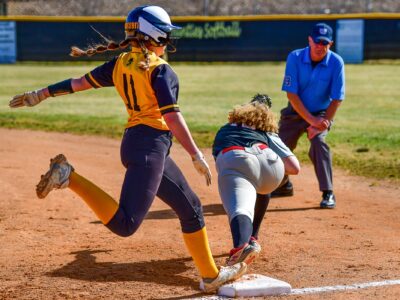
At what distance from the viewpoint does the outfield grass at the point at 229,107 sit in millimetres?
13023

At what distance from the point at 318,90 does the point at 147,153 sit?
411 cm

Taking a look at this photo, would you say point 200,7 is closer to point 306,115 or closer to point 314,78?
point 314,78

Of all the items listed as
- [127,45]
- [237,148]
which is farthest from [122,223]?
[237,148]

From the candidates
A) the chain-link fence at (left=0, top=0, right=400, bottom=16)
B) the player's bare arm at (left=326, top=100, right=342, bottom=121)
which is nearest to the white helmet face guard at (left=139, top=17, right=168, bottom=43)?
the player's bare arm at (left=326, top=100, right=342, bottom=121)

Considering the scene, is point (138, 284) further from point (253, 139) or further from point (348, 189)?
point (348, 189)

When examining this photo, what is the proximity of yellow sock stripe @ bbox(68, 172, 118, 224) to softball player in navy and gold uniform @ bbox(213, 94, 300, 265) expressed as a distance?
1012 millimetres

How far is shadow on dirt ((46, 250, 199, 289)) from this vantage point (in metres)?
6.45

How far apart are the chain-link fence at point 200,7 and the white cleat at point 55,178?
32.2 m

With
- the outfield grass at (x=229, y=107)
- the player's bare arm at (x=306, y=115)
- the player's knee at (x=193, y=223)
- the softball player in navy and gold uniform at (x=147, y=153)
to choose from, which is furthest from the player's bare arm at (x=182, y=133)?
the outfield grass at (x=229, y=107)

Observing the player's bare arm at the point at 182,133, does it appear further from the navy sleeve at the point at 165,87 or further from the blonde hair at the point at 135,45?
the blonde hair at the point at 135,45

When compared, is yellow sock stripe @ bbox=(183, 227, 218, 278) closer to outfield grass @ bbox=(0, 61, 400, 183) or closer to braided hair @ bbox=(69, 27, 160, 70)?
braided hair @ bbox=(69, 27, 160, 70)

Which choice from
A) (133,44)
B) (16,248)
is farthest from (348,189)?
(133,44)

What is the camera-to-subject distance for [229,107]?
1791 centimetres

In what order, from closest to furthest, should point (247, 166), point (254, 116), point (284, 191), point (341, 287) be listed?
point (341, 287)
point (247, 166)
point (254, 116)
point (284, 191)
